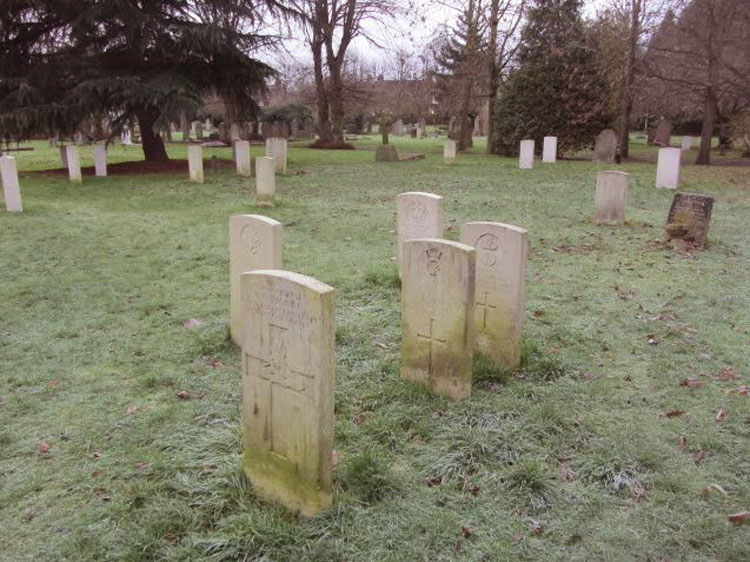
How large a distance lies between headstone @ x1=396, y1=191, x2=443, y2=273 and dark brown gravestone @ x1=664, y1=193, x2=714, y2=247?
4.48 metres

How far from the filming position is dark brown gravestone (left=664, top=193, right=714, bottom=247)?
29.6ft

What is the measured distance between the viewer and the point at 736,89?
853 inches

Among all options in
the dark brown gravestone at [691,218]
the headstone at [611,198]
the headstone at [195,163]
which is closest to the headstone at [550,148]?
the headstone at [611,198]

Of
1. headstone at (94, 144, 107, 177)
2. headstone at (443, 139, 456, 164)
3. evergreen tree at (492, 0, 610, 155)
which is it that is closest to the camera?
headstone at (94, 144, 107, 177)

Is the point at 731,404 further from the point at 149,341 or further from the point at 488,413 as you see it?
the point at 149,341

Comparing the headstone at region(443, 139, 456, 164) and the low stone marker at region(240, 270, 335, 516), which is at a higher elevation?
the headstone at region(443, 139, 456, 164)

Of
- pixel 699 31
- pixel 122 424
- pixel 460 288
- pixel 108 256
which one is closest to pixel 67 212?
pixel 108 256

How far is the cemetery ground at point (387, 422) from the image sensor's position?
294 cm

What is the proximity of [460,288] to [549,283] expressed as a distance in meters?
3.48

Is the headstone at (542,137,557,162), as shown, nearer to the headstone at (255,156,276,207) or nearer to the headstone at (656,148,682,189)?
the headstone at (656,148,682,189)

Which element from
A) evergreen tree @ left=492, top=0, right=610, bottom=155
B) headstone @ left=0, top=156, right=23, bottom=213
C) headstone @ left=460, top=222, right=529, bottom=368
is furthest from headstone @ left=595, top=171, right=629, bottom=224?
evergreen tree @ left=492, top=0, right=610, bottom=155

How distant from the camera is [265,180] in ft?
41.3

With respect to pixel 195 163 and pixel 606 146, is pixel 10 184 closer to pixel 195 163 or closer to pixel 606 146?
pixel 195 163

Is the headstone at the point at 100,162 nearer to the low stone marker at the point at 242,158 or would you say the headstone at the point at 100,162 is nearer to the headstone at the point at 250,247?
the low stone marker at the point at 242,158
